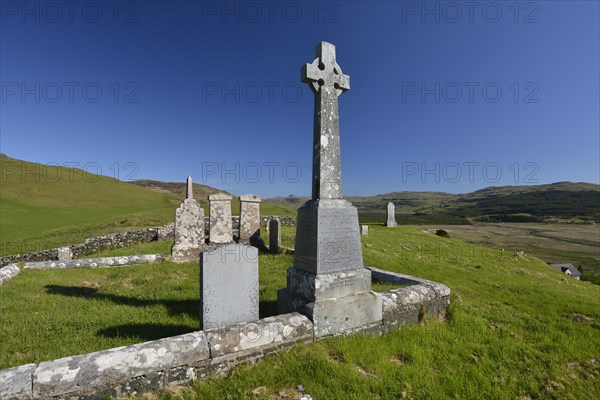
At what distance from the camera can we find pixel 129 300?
23.0ft

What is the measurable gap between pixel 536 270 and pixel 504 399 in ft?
48.4

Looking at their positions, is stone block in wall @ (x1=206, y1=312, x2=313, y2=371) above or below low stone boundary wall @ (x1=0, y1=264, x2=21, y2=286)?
above

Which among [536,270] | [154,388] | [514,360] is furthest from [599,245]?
[154,388]

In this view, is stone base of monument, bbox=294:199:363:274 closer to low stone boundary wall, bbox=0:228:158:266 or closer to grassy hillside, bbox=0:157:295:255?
low stone boundary wall, bbox=0:228:158:266

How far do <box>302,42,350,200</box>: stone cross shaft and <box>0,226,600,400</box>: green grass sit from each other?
267cm

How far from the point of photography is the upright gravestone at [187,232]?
1230cm

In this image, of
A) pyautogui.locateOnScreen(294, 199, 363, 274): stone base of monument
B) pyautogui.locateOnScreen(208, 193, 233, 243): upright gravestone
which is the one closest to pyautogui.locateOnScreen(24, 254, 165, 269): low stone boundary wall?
pyautogui.locateOnScreen(208, 193, 233, 243): upright gravestone

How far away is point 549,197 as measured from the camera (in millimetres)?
174875

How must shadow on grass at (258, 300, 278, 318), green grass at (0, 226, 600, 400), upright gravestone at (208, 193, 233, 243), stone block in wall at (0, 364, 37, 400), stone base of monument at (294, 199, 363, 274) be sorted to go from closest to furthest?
stone block in wall at (0, 364, 37, 400), green grass at (0, 226, 600, 400), stone base of monument at (294, 199, 363, 274), shadow on grass at (258, 300, 278, 318), upright gravestone at (208, 193, 233, 243)

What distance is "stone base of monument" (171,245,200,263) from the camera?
1219 cm

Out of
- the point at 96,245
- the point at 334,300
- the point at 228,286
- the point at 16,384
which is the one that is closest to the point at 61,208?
the point at 96,245

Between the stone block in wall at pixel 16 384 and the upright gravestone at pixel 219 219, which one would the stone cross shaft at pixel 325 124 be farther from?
the upright gravestone at pixel 219 219

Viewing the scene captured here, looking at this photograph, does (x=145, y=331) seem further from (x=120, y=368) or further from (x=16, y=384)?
(x=16, y=384)

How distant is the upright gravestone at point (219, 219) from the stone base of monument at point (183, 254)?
166 centimetres
